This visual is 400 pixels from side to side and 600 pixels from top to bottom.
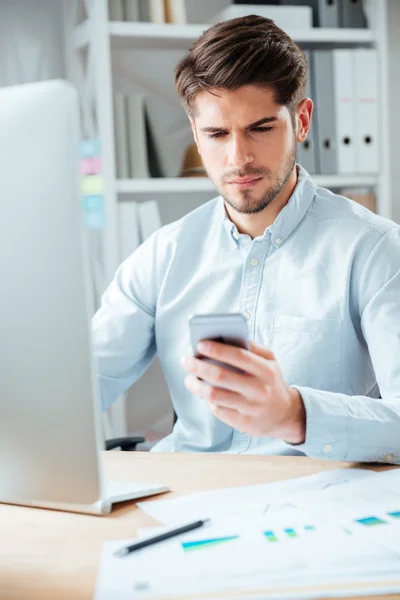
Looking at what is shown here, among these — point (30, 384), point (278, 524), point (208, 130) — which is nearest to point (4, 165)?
point (30, 384)

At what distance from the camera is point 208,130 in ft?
4.72

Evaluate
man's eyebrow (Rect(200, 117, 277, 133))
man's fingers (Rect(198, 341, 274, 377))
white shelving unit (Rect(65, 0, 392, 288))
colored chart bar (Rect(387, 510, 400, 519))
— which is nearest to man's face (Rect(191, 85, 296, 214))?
man's eyebrow (Rect(200, 117, 277, 133))

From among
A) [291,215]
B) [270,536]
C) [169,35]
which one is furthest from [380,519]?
[169,35]

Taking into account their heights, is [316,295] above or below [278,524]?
above

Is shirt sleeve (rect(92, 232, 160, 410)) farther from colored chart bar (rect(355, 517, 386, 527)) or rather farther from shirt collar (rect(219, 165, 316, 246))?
colored chart bar (rect(355, 517, 386, 527))

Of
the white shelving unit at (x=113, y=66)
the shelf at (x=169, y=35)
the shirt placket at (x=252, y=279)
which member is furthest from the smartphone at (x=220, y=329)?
the shelf at (x=169, y=35)

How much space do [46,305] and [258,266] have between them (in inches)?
30.9

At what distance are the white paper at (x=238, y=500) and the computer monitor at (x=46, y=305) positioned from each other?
0.61ft

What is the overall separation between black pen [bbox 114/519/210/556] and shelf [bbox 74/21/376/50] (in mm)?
1895

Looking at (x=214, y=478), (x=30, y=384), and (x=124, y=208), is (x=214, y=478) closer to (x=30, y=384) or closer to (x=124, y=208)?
(x=30, y=384)

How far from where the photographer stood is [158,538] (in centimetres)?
79

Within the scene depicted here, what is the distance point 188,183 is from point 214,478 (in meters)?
1.58

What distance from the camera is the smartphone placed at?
31.6 inches

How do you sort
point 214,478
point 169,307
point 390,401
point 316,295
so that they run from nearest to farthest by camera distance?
point 214,478 → point 390,401 → point 316,295 → point 169,307
